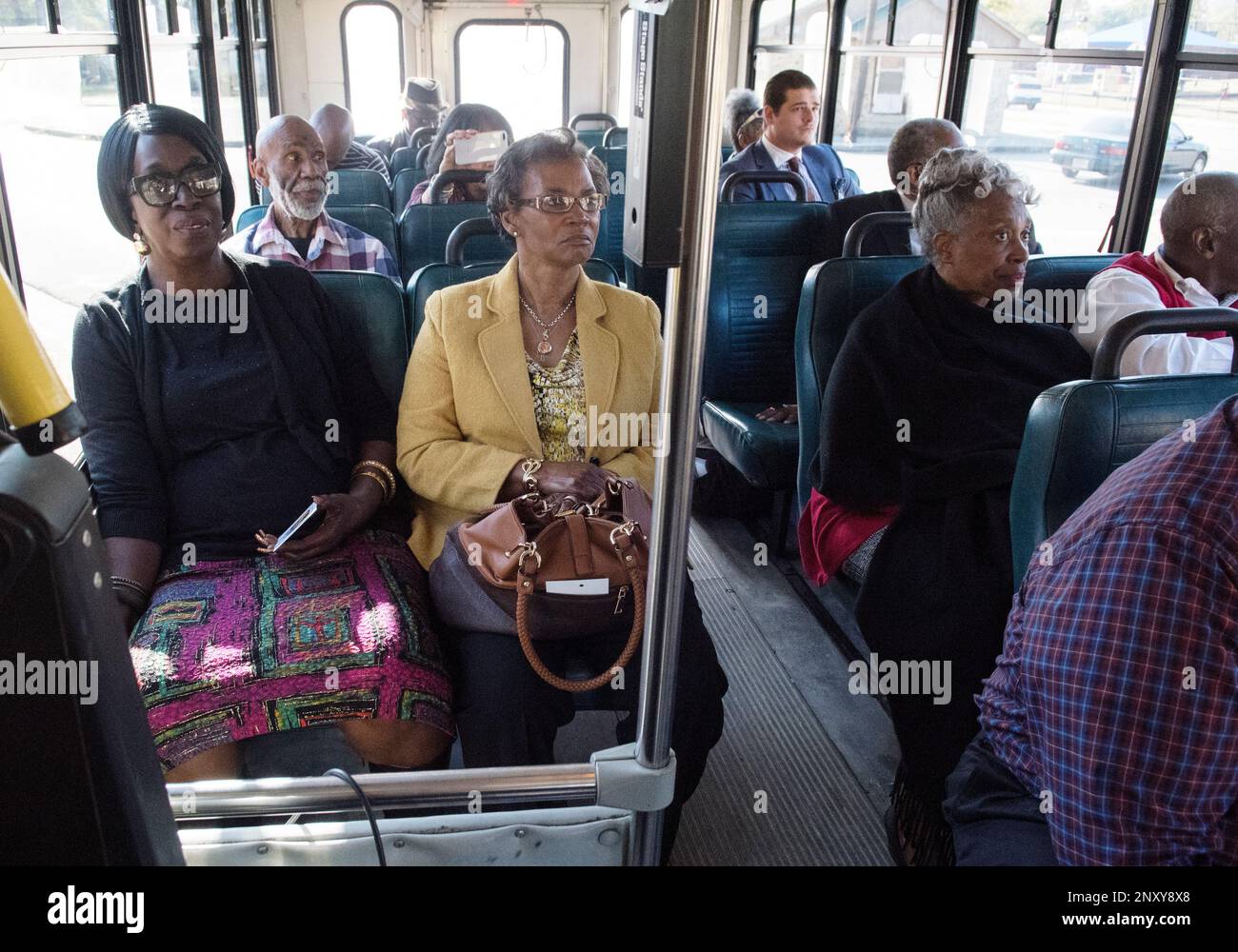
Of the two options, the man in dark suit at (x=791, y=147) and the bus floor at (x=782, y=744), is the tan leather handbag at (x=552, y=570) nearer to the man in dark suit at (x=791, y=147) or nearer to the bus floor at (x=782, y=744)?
the bus floor at (x=782, y=744)

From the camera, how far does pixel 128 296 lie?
6.40 ft

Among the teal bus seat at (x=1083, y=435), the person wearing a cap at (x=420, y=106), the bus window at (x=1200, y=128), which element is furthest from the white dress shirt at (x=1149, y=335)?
the person wearing a cap at (x=420, y=106)

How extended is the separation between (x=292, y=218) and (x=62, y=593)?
3.09 metres

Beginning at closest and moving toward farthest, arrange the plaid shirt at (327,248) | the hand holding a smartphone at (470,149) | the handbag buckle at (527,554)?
the handbag buckle at (527,554) < the plaid shirt at (327,248) < the hand holding a smartphone at (470,149)

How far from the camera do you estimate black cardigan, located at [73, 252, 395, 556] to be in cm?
187

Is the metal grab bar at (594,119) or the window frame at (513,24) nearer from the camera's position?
the metal grab bar at (594,119)

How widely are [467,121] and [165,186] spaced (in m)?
3.37

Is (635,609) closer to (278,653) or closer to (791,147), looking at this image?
(278,653)

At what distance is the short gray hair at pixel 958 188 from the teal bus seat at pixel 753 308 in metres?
0.99

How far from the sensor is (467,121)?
5.07 m

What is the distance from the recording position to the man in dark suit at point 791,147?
4.84 meters
